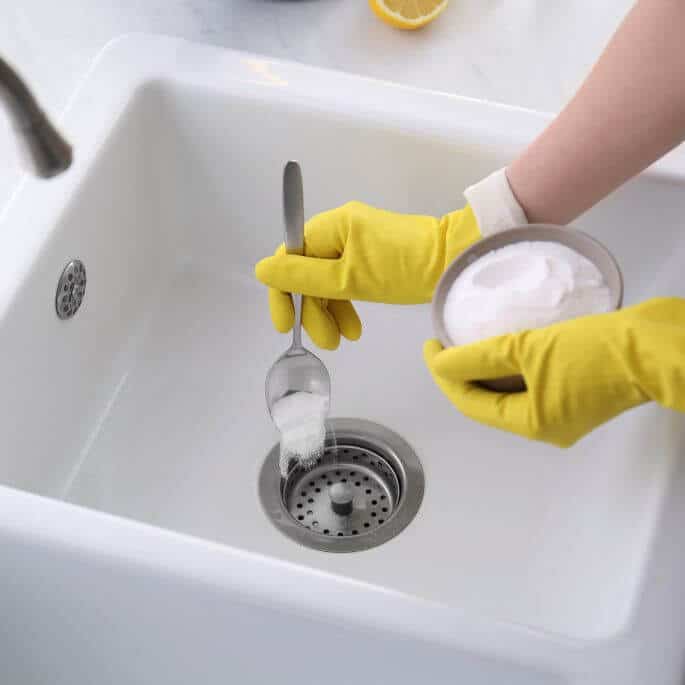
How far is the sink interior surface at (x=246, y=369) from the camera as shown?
725 mm

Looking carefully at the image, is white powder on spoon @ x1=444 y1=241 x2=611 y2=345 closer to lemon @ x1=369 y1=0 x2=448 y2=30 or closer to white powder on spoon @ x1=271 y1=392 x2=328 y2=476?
white powder on spoon @ x1=271 y1=392 x2=328 y2=476

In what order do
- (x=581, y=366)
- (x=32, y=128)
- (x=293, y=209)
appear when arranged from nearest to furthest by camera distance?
(x=32, y=128) → (x=581, y=366) → (x=293, y=209)

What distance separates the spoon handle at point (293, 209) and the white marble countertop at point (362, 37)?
23 centimetres

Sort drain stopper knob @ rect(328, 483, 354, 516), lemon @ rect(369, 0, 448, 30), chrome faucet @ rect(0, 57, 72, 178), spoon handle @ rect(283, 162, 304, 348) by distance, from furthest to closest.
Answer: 1. lemon @ rect(369, 0, 448, 30)
2. drain stopper knob @ rect(328, 483, 354, 516)
3. spoon handle @ rect(283, 162, 304, 348)
4. chrome faucet @ rect(0, 57, 72, 178)

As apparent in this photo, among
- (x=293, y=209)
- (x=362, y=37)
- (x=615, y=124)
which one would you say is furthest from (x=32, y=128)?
(x=362, y=37)

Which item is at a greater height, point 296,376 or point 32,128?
point 32,128

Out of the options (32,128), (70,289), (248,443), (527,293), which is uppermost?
(32,128)

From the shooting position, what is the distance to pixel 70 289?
76 centimetres

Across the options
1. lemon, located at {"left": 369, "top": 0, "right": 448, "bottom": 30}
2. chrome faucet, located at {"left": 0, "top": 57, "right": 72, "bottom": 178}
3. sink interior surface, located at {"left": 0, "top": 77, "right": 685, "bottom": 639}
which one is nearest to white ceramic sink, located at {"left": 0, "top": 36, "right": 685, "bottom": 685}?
sink interior surface, located at {"left": 0, "top": 77, "right": 685, "bottom": 639}

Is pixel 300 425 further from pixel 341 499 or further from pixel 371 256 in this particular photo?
pixel 371 256

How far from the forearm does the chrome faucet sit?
0.37 m

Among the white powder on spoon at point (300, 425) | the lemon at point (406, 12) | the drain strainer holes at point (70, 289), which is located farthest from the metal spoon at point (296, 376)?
the lemon at point (406, 12)

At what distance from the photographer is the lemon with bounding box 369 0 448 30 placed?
87 cm

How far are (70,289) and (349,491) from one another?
276mm
